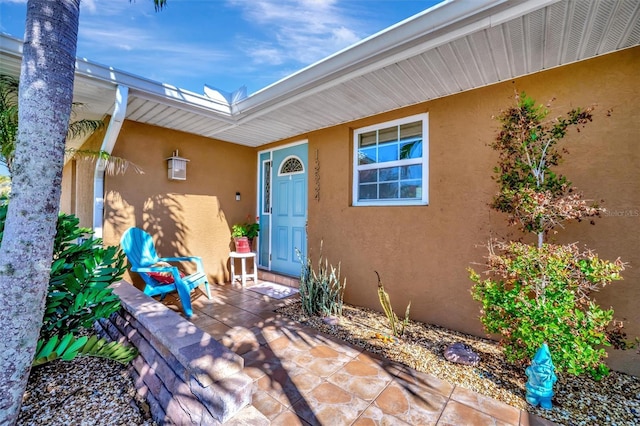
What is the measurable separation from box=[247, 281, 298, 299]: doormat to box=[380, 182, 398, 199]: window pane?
2146 millimetres

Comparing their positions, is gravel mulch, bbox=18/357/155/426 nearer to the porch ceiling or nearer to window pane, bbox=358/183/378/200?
the porch ceiling

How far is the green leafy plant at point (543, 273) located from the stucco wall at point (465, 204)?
28 cm

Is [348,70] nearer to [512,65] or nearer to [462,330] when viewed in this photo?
[512,65]

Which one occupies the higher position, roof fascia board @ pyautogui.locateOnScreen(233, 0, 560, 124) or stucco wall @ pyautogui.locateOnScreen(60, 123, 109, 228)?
roof fascia board @ pyautogui.locateOnScreen(233, 0, 560, 124)

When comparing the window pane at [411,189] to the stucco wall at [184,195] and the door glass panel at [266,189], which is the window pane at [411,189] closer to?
the door glass panel at [266,189]

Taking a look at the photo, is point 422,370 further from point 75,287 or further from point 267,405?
point 75,287

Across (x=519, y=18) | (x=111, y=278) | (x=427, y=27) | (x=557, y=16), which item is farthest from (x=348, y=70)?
(x=111, y=278)

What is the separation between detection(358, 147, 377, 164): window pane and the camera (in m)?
4.20

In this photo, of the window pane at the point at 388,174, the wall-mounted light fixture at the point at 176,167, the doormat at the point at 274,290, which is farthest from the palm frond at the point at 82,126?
the window pane at the point at 388,174

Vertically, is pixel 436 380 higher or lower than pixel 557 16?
lower

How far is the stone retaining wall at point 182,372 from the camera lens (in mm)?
1587

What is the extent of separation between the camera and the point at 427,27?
7.36 feet

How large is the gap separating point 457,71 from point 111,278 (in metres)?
3.64

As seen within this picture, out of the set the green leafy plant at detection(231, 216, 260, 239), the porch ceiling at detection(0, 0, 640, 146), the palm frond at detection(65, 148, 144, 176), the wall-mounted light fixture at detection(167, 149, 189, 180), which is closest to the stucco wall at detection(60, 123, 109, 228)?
the palm frond at detection(65, 148, 144, 176)
